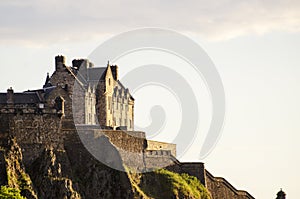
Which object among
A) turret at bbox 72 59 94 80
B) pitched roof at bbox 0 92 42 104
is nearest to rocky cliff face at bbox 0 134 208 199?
pitched roof at bbox 0 92 42 104

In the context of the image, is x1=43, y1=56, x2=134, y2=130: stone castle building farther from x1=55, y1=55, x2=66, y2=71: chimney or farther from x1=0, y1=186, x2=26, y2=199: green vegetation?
x1=0, y1=186, x2=26, y2=199: green vegetation

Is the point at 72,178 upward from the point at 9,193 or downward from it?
upward

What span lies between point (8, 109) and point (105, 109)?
23.7 meters

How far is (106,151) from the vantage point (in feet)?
348

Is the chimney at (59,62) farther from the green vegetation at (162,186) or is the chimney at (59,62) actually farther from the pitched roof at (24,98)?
the green vegetation at (162,186)

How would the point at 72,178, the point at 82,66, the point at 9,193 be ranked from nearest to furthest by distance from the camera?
1. the point at 9,193
2. the point at 72,178
3. the point at 82,66

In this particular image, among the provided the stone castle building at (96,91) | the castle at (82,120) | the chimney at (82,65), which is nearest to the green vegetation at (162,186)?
the castle at (82,120)

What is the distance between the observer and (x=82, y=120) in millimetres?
115438

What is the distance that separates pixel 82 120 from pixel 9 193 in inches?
1048

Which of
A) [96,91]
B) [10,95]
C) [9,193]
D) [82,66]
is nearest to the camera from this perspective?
[9,193]

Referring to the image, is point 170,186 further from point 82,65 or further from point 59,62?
point 82,65

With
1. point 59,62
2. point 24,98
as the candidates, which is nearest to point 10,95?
point 24,98

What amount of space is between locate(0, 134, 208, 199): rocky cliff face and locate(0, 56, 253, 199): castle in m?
0.74

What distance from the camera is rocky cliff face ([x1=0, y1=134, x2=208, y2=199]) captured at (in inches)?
3787
